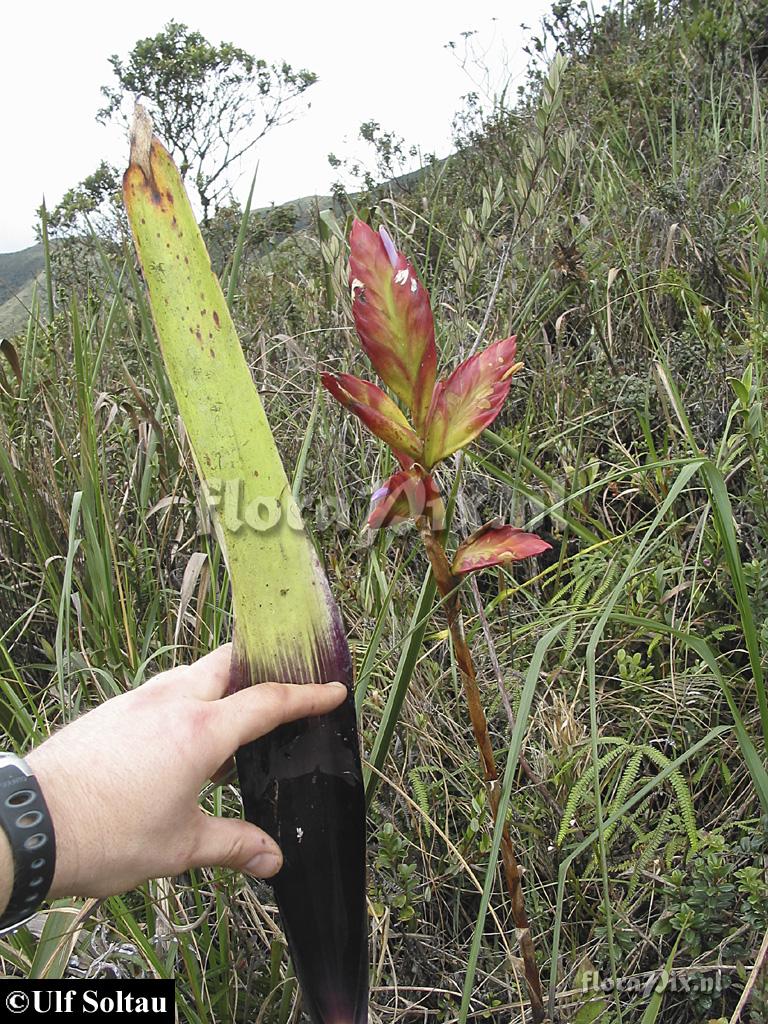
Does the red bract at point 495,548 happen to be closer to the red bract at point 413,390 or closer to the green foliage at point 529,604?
the red bract at point 413,390

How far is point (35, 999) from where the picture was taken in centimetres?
100

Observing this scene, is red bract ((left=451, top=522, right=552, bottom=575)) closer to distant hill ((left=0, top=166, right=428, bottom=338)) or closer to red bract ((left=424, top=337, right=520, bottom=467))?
red bract ((left=424, top=337, right=520, bottom=467))

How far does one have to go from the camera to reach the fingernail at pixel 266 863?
758 mm

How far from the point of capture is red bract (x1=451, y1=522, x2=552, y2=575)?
68cm

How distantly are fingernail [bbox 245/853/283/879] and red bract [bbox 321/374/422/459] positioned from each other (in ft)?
1.31

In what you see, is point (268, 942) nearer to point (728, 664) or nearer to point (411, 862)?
point (411, 862)

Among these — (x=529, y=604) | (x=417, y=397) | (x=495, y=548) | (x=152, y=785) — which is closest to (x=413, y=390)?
(x=417, y=397)

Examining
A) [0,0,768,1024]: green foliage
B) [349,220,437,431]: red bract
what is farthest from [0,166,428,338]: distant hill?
[349,220,437,431]: red bract

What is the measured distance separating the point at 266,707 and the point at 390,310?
0.37m

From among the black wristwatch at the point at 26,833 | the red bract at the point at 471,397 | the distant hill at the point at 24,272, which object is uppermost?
the distant hill at the point at 24,272

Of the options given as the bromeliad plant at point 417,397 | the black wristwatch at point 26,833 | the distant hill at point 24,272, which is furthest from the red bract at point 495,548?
the distant hill at point 24,272

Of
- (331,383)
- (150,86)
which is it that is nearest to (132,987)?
(331,383)

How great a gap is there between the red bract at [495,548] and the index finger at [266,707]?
172 millimetres

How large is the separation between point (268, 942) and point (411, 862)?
0.81 ft
